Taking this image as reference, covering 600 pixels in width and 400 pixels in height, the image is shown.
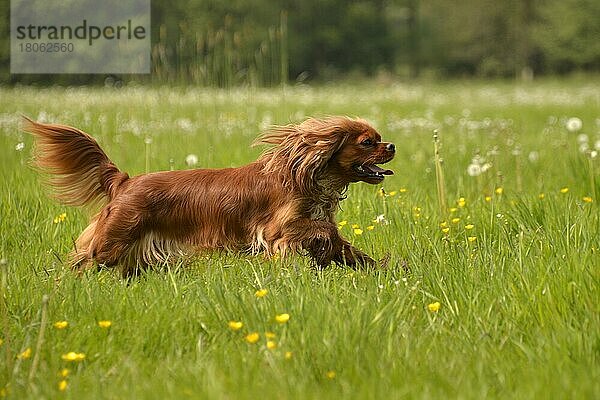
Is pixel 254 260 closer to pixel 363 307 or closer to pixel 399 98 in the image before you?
pixel 363 307

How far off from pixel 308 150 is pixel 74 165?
1.21 meters

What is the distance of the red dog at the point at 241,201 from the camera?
12.6ft

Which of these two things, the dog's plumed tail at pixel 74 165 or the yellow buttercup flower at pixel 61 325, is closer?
the yellow buttercup flower at pixel 61 325

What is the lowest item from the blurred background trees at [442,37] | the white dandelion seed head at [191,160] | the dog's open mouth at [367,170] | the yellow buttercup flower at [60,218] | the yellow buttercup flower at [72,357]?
the yellow buttercup flower at [72,357]

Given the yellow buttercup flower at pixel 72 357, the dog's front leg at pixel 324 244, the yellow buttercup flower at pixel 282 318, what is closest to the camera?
the yellow buttercup flower at pixel 72 357

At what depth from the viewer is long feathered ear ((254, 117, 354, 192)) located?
12.6 feet

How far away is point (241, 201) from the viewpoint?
3893 millimetres

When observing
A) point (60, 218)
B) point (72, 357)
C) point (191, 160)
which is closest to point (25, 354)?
point (72, 357)

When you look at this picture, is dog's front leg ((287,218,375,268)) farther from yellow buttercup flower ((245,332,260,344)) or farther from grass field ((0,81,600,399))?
yellow buttercup flower ((245,332,260,344))

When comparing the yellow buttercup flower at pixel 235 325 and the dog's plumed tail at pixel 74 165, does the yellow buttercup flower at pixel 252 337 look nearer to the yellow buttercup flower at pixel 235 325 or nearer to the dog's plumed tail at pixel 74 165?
the yellow buttercup flower at pixel 235 325

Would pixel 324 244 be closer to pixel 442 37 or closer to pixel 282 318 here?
pixel 282 318

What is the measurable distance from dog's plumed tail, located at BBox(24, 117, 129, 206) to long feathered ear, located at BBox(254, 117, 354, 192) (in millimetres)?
810
